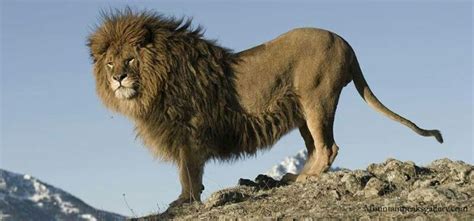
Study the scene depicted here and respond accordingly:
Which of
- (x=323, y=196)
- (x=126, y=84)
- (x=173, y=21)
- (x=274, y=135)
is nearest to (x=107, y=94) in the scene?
(x=126, y=84)

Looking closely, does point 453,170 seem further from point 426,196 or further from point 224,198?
point 224,198

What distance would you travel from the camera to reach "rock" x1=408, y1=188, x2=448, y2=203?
31.8ft

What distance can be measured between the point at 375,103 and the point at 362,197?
2.84 m

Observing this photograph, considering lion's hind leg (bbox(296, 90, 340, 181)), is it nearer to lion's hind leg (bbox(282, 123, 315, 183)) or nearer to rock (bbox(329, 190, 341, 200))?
lion's hind leg (bbox(282, 123, 315, 183))

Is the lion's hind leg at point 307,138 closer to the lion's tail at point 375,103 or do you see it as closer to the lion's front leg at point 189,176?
the lion's tail at point 375,103

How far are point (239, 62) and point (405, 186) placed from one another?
2.96m

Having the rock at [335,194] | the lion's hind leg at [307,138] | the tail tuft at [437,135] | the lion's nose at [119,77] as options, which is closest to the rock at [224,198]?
the rock at [335,194]

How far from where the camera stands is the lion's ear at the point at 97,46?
1220 cm

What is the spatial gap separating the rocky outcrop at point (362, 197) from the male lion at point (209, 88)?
0.63 metres

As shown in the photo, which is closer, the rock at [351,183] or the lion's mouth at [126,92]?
the rock at [351,183]

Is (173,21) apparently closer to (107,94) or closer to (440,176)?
(107,94)

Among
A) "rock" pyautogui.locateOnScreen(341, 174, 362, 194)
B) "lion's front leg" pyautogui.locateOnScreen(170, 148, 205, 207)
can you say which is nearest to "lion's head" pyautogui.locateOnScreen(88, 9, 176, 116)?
"lion's front leg" pyautogui.locateOnScreen(170, 148, 205, 207)

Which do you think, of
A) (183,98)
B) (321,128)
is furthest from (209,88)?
(321,128)

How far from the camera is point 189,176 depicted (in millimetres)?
11812
